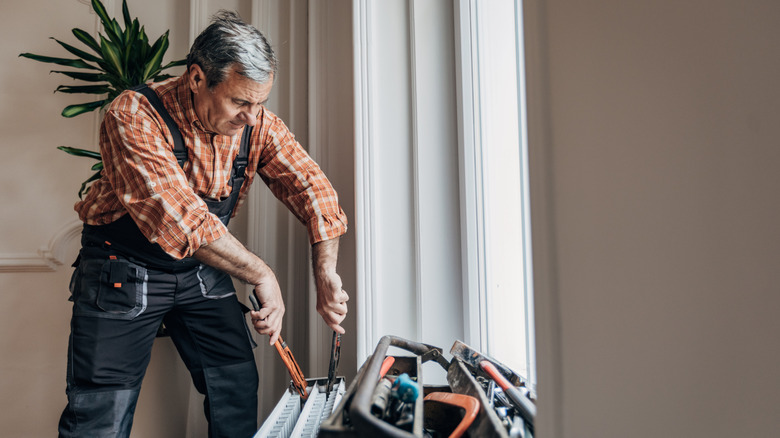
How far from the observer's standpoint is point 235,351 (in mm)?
1203

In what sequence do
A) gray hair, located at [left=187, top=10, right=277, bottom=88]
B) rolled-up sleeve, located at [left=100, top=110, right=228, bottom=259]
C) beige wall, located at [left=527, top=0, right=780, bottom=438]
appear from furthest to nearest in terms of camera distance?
gray hair, located at [left=187, top=10, right=277, bottom=88] → rolled-up sleeve, located at [left=100, top=110, right=228, bottom=259] → beige wall, located at [left=527, top=0, right=780, bottom=438]

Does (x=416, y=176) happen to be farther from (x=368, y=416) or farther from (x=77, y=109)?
(x=77, y=109)

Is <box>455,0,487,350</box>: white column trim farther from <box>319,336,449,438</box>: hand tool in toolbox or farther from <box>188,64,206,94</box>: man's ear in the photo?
<box>188,64,206,94</box>: man's ear

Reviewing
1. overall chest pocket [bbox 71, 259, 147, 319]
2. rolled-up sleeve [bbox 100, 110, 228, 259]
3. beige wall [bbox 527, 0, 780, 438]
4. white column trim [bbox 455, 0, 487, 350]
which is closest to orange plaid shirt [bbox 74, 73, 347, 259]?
rolled-up sleeve [bbox 100, 110, 228, 259]

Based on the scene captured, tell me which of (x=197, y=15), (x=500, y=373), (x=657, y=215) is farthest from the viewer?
(x=197, y=15)

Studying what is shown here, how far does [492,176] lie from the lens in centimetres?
92

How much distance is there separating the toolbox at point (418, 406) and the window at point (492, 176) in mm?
220

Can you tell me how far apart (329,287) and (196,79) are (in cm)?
62

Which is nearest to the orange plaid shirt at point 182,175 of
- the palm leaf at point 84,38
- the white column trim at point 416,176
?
the white column trim at point 416,176

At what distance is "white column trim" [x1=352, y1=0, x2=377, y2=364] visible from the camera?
101 centimetres

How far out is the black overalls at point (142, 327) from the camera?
99cm

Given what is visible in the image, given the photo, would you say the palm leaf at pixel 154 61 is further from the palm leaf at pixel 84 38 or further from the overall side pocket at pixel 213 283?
the overall side pocket at pixel 213 283

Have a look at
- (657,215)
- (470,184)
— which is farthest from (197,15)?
(657,215)

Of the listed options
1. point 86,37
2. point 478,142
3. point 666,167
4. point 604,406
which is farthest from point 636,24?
point 86,37
